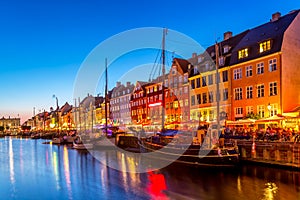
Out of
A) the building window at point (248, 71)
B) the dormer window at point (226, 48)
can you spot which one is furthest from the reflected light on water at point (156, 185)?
A: the dormer window at point (226, 48)

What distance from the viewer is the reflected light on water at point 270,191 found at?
20609 mm

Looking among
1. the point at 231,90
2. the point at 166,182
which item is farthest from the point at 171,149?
the point at 231,90

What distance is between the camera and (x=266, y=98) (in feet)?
143

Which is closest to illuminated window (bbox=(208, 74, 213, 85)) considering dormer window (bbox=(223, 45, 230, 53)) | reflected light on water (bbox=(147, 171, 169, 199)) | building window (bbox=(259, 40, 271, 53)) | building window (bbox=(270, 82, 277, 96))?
dormer window (bbox=(223, 45, 230, 53))

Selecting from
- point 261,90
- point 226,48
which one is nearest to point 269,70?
point 261,90

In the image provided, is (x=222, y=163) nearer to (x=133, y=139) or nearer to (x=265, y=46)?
(x=265, y=46)

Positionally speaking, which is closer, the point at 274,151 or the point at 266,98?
the point at 274,151

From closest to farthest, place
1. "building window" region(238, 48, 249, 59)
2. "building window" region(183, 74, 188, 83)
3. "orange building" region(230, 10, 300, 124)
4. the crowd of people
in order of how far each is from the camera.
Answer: the crowd of people
"orange building" region(230, 10, 300, 124)
"building window" region(238, 48, 249, 59)
"building window" region(183, 74, 188, 83)

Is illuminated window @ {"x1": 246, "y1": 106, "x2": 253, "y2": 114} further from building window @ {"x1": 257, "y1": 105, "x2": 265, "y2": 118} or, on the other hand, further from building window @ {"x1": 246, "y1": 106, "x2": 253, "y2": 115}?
building window @ {"x1": 257, "y1": 105, "x2": 265, "y2": 118}

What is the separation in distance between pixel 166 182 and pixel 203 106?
3196 cm

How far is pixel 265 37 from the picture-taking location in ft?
149

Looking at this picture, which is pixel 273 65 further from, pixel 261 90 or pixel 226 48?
pixel 226 48

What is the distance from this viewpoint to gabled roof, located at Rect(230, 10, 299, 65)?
42781 millimetres

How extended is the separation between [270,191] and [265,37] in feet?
97.8
